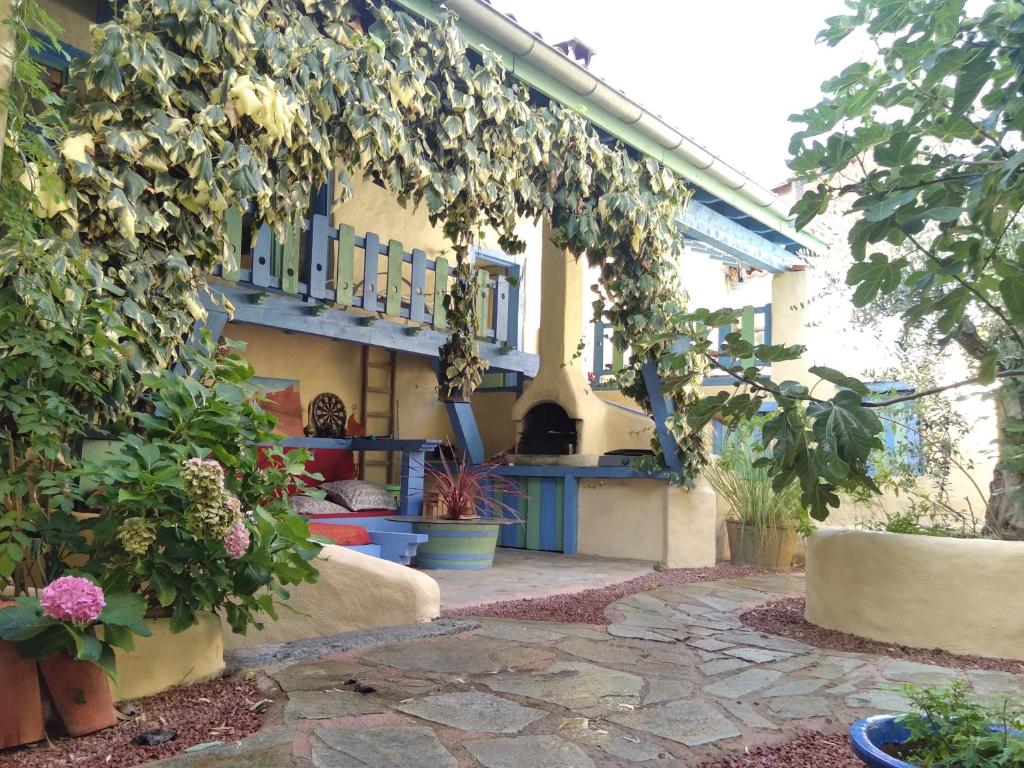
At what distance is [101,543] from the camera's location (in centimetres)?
270

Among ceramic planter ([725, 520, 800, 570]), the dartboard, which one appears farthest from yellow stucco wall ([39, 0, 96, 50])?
ceramic planter ([725, 520, 800, 570])

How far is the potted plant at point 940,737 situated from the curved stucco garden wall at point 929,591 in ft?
6.99

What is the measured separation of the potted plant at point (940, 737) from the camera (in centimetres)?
186

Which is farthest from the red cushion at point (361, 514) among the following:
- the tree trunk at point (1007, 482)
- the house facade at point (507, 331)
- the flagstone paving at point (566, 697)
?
the tree trunk at point (1007, 482)

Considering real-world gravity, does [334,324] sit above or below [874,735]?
above

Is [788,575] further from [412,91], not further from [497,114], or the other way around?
[412,91]

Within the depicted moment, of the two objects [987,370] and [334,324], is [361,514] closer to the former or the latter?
[334,324]

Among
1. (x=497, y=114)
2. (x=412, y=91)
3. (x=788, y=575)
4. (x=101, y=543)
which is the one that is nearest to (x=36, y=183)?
(x=101, y=543)

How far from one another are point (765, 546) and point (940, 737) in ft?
18.5

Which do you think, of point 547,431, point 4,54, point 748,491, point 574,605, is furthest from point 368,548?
point 4,54

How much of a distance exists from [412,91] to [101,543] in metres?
2.87

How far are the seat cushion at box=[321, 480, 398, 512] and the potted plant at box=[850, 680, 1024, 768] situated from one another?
5.51m

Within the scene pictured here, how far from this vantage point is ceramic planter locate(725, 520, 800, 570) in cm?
744

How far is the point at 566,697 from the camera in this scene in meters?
3.04
